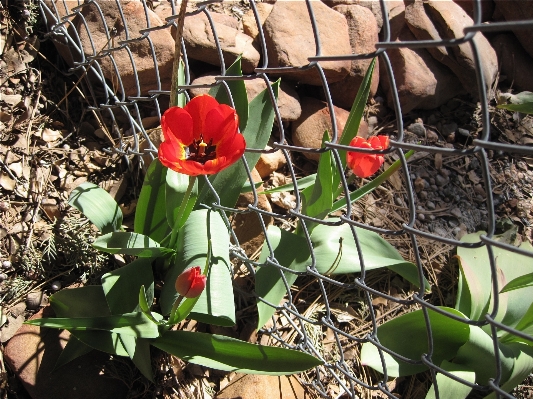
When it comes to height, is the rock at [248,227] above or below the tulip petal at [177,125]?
below

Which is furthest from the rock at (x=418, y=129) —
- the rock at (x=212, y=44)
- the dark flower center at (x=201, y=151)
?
the dark flower center at (x=201, y=151)

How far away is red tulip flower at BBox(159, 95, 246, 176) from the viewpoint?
1084 millimetres

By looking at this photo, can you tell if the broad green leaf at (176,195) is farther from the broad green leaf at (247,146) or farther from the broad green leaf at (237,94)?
the broad green leaf at (237,94)

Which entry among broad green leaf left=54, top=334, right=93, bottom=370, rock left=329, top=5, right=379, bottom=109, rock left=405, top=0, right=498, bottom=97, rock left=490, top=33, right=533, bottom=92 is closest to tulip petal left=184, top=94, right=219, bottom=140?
broad green leaf left=54, top=334, right=93, bottom=370

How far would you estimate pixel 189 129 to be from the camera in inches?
46.5

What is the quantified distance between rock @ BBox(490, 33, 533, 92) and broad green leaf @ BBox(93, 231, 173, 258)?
2191 millimetres

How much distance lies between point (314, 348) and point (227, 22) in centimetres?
149

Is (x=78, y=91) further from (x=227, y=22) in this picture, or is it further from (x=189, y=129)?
(x=189, y=129)

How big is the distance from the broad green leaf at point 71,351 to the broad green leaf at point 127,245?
11.6 inches

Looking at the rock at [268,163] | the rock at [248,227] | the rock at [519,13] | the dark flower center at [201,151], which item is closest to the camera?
the dark flower center at [201,151]

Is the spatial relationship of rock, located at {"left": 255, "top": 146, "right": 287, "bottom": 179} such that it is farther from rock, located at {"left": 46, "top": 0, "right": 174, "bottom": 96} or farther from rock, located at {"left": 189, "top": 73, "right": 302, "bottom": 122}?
rock, located at {"left": 46, "top": 0, "right": 174, "bottom": 96}

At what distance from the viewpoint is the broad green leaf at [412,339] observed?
56.1 inches

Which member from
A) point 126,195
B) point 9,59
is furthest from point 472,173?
point 9,59

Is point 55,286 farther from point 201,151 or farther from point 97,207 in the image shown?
point 201,151
